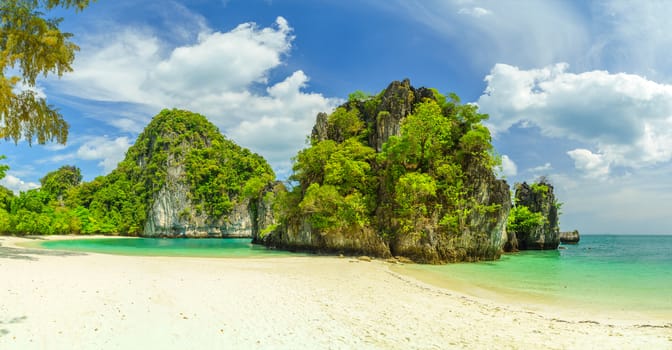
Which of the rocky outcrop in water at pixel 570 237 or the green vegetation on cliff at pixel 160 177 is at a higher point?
the green vegetation on cliff at pixel 160 177

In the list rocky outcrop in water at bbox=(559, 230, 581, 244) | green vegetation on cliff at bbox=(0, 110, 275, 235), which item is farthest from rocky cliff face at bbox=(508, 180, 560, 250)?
green vegetation on cliff at bbox=(0, 110, 275, 235)

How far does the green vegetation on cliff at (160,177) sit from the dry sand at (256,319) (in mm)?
73266

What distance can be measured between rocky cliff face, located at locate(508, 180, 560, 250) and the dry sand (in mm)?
44520

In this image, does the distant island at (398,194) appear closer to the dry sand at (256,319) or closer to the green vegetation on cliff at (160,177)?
the dry sand at (256,319)

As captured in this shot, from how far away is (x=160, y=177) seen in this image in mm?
83688

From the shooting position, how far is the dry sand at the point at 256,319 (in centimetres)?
606

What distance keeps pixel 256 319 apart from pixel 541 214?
51.8 meters

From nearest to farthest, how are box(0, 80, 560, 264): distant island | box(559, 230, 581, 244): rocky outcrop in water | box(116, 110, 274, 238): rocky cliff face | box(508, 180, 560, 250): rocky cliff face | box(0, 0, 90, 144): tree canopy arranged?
box(0, 0, 90, 144): tree canopy
box(0, 80, 560, 264): distant island
box(508, 180, 560, 250): rocky cliff face
box(559, 230, 581, 244): rocky outcrop in water
box(116, 110, 274, 238): rocky cliff face

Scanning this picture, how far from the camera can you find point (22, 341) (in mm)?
5426

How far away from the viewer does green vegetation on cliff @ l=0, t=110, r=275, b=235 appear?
8175 cm

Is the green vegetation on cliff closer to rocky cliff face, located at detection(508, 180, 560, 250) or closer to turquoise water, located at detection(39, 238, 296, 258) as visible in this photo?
turquoise water, located at detection(39, 238, 296, 258)

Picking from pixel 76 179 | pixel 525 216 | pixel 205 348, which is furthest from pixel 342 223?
pixel 76 179

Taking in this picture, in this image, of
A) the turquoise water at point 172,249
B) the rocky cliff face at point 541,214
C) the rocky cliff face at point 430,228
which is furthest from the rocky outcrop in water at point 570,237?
the turquoise water at point 172,249

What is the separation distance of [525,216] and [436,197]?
29563mm
